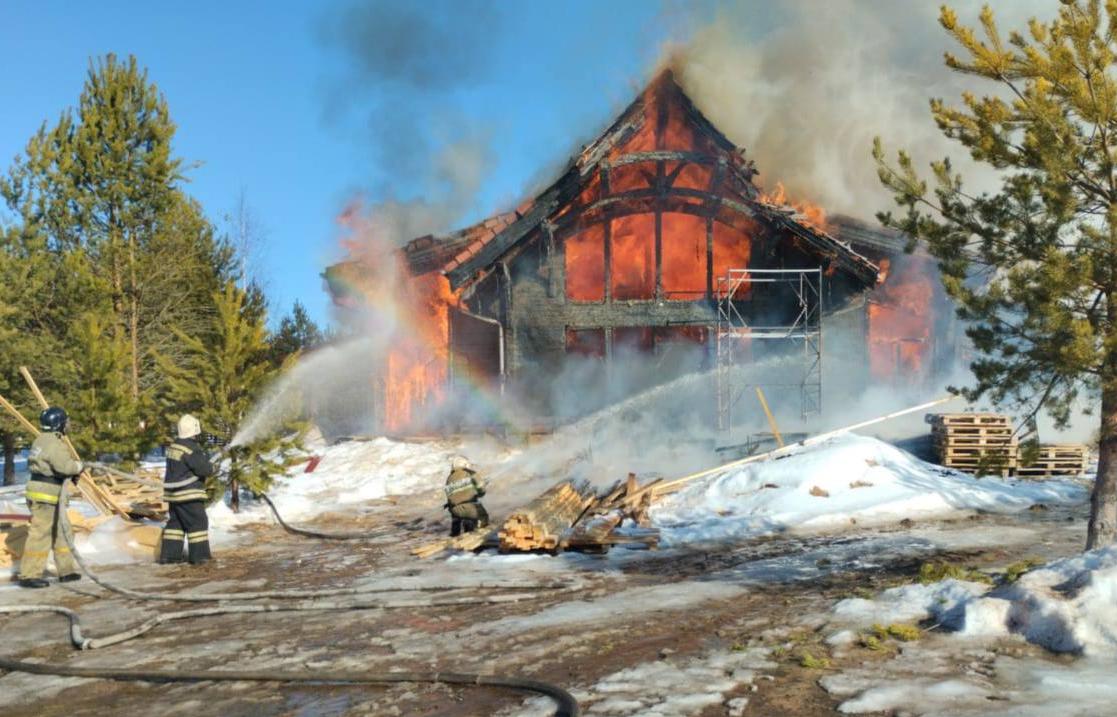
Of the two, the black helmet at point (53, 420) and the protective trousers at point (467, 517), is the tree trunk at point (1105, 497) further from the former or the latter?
the black helmet at point (53, 420)

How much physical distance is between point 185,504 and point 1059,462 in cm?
1466

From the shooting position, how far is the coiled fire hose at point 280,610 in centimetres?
548

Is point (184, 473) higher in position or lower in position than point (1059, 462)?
higher

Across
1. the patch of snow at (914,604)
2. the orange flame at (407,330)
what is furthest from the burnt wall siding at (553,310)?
the patch of snow at (914,604)

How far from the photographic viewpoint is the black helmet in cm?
979

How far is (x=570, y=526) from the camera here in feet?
40.1

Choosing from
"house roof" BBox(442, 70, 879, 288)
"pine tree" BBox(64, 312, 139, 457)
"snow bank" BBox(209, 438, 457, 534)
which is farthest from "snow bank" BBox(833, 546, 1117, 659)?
"house roof" BBox(442, 70, 879, 288)

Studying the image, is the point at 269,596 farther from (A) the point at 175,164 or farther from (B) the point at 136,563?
(A) the point at 175,164

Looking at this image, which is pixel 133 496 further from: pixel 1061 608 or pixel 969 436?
pixel 969 436

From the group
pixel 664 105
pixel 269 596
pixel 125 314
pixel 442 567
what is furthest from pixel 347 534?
pixel 664 105

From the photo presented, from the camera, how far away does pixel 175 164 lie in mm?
20266

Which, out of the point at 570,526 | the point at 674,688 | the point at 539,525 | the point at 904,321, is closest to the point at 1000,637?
the point at 674,688

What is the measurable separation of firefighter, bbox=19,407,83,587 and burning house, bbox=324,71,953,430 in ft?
44.4

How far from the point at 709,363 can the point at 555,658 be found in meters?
17.6
